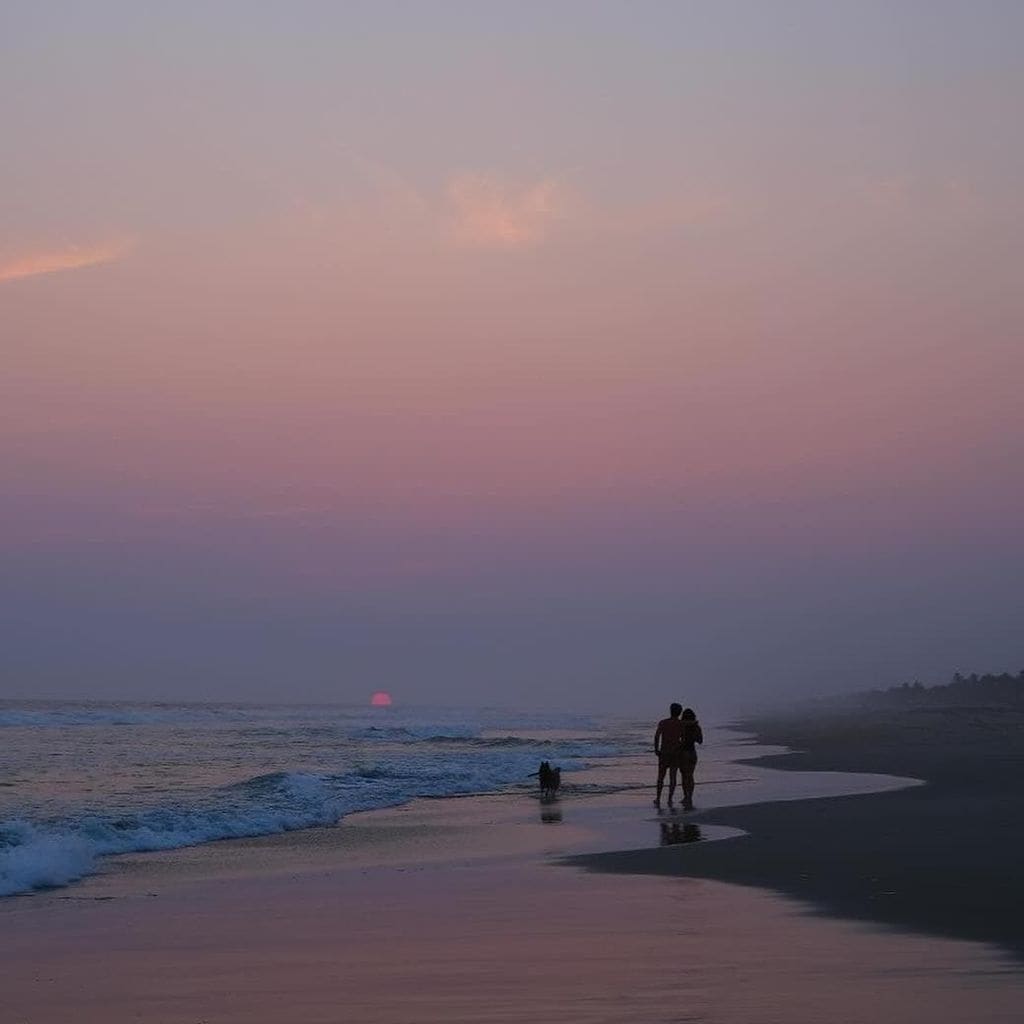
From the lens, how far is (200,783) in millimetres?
31953

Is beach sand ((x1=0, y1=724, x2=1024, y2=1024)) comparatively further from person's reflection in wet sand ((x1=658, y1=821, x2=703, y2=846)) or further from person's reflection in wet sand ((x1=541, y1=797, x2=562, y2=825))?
person's reflection in wet sand ((x1=541, y1=797, x2=562, y2=825))

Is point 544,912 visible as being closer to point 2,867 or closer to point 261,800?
point 2,867

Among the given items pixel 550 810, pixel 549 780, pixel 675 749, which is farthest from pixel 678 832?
pixel 549 780

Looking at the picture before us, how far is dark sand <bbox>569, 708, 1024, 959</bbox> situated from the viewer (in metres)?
11.8

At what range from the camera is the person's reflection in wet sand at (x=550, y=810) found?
76.4ft

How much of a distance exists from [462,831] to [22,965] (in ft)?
38.2

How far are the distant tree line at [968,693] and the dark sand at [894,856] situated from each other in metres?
81.9

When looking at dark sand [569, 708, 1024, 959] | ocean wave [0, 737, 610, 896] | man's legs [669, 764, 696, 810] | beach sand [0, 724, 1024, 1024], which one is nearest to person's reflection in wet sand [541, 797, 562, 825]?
man's legs [669, 764, 696, 810]

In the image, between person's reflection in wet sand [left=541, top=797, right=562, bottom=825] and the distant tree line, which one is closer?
person's reflection in wet sand [left=541, top=797, right=562, bottom=825]

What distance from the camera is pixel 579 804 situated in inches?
1057

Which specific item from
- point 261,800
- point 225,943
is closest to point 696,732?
point 261,800

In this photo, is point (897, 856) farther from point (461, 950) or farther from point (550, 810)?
point (550, 810)

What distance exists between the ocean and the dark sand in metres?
6.83

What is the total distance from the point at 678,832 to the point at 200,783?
15.3m
